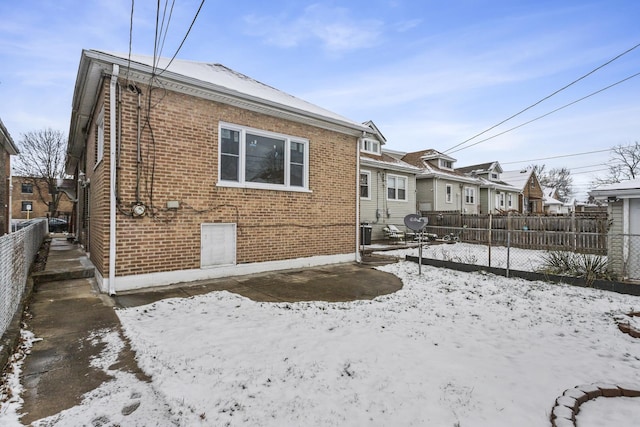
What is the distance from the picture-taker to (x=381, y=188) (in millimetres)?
16922

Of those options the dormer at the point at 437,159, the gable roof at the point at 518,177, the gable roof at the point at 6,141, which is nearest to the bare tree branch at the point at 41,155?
the gable roof at the point at 6,141

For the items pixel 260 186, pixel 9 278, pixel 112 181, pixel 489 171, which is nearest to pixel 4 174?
pixel 112 181

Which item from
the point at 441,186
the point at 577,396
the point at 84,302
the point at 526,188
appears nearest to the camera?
the point at 577,396

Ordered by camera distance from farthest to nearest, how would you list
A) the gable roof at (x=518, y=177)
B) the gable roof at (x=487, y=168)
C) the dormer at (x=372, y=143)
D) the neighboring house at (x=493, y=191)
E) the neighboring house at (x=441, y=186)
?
the gable roof at (x=518, y=177) < the gable roof at (x=487, y=168) < the neighboring house at (x=493, y=191) < the neighboring house at (x=441, y=186) < the dormer at (x=372, y=143)

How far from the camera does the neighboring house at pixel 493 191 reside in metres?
25.7

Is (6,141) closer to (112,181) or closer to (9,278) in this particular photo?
(112,181)

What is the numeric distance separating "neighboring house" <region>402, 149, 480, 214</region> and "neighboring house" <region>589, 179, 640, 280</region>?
12.4 m

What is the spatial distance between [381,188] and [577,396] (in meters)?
14.7

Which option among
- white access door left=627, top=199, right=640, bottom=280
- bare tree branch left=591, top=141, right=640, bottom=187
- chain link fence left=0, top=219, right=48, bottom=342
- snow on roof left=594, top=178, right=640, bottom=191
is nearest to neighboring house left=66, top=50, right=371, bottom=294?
chain link fence left=0, top=219, right=48, bottom=342

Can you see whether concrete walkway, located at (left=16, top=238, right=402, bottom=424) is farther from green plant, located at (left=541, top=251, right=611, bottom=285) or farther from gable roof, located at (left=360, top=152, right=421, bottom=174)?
gable roof, located at (left=360, top=152, right=421, bottom=174)

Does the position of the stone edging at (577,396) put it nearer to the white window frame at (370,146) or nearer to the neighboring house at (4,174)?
the neighboring house at (4,174)

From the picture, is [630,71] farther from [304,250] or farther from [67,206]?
[67,206]

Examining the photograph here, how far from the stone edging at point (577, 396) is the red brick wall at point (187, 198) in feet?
20.2

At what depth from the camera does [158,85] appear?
6.16 metres
